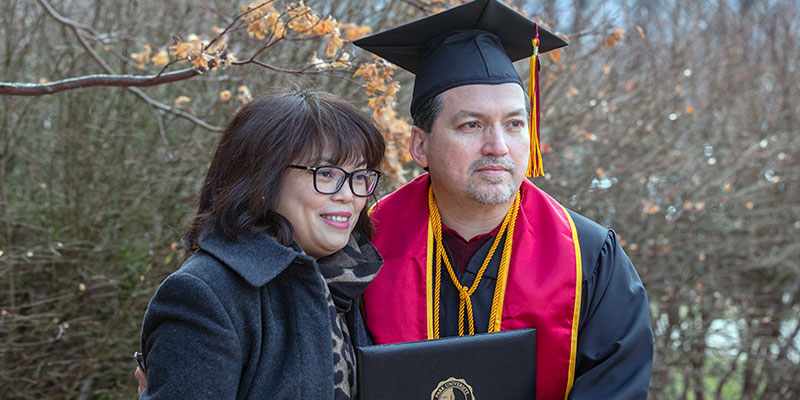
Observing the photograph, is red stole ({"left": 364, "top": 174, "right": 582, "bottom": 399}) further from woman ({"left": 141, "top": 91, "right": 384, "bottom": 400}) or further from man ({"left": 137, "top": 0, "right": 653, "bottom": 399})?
woman ({"left": 141, "top": 91, "right": 384, "bottom": 400})

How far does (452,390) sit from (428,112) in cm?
98

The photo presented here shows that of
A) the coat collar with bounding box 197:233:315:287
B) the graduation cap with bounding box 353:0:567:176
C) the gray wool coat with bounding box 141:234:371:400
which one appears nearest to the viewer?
the gray wool coat with bounding box 141:234:371:400

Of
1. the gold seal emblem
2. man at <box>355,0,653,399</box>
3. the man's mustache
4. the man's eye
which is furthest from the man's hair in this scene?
the gold seal emblem

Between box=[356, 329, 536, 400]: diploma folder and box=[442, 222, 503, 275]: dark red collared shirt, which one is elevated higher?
box=[442, 222, 503, 275]: dark red collared shirt

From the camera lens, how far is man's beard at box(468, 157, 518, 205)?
2.51m

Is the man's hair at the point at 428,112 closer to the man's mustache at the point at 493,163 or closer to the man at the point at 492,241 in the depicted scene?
the man at the point at 492,241

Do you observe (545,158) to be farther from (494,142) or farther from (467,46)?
(494,142)

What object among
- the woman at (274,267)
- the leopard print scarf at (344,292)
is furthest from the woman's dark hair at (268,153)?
the leopard print scarf at (344,292)

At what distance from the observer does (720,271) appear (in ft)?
19.7

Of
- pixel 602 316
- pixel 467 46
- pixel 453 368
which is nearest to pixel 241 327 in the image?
pixel 453 368

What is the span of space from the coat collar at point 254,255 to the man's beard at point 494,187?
69 cm

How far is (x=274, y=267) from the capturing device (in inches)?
79.4

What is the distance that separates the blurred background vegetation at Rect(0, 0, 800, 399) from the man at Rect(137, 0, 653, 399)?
611mm

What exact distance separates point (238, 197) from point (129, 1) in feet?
9.99
